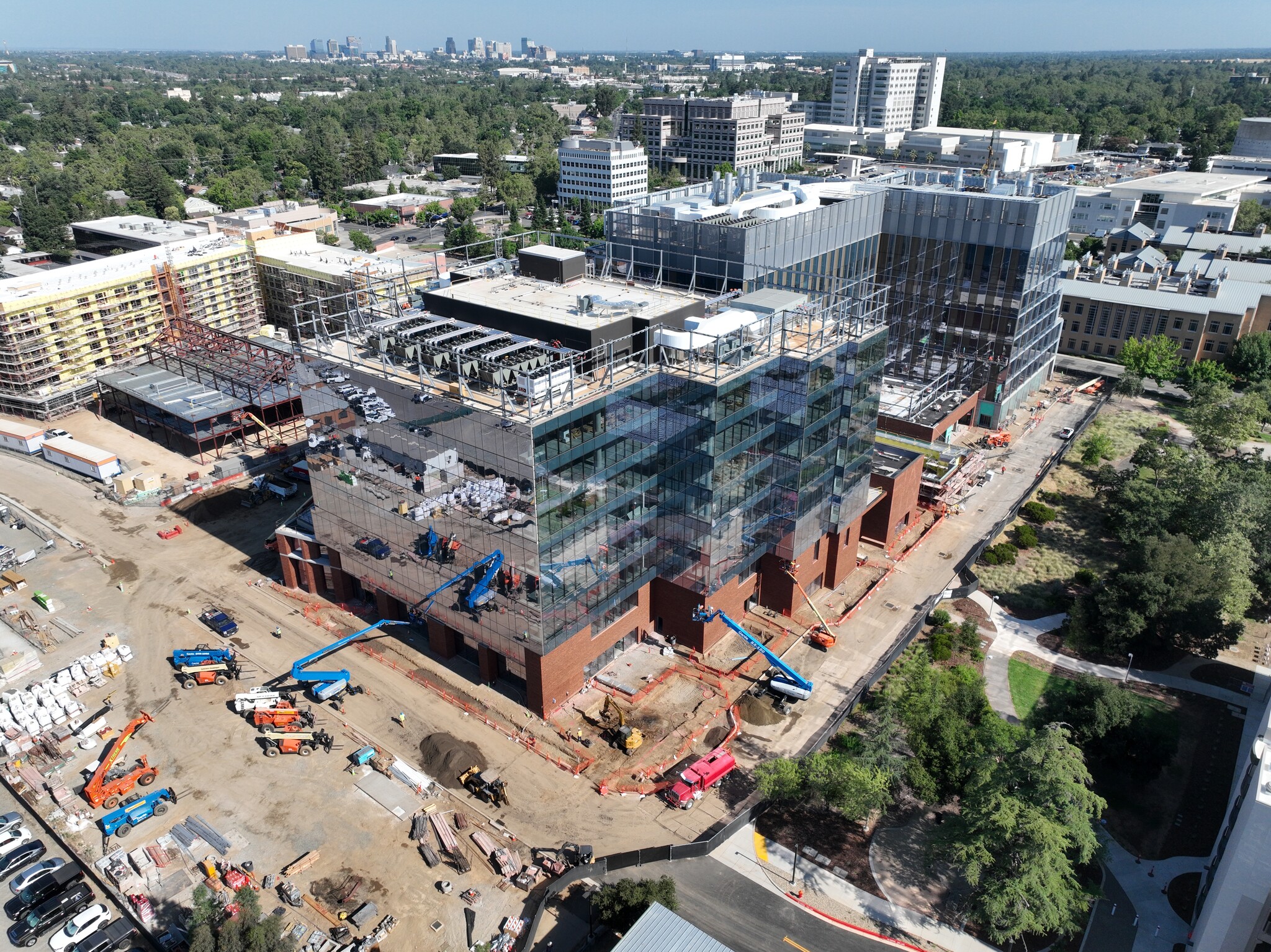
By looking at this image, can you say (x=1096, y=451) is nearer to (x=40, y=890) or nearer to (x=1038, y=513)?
(x=1038, y=513)

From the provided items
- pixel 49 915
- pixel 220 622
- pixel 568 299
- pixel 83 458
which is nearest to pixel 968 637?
pixel 568 299

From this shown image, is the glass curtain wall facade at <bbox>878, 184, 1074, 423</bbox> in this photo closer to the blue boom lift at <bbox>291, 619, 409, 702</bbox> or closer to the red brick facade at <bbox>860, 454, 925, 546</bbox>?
the red brick facade at <bbox>860, 454, 925, 546</bbox>

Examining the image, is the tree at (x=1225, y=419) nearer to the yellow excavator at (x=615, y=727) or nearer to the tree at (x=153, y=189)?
the yellow excavator at (x=615, y=727)

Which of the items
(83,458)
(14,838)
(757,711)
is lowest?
(757,711)

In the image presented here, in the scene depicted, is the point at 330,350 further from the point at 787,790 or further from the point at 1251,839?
the point at 1251,839

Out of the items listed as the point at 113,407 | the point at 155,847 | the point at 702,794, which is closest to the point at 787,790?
the point at 702,794

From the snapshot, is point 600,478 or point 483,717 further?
point 483,717
